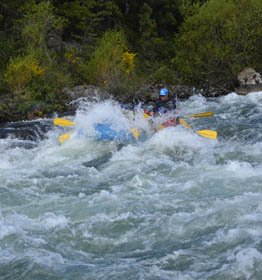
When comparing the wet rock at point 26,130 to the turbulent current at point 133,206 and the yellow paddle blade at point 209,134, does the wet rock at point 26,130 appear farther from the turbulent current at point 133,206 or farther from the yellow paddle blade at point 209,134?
the yellow paddle blade at point 209,134

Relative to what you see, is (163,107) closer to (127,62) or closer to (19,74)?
(19,74)

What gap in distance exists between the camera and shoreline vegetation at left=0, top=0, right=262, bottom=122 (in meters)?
16.1

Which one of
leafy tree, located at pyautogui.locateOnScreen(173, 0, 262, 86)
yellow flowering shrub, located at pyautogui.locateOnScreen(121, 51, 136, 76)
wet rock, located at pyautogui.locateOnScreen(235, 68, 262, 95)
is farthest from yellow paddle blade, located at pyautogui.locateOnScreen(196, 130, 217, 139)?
leafy tree, located at pyautogui.locateOnScreen(173, 0, 262, 86)

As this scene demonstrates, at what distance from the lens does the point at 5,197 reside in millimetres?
7695

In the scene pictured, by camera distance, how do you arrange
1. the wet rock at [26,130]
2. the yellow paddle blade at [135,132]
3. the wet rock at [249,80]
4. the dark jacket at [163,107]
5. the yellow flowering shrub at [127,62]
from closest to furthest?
the yellow paddle blade at [135,132]
the dark jacket at [163,107]
the wet rock at [26,130]
the yellow flowering shrub at [127,62]
the wet rock at [249,80]

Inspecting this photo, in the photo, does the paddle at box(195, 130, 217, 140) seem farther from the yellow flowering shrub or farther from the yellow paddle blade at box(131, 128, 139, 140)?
the yellow flowering shrub

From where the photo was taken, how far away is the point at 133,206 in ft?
23.3

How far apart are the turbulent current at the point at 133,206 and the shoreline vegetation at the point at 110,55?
470cm

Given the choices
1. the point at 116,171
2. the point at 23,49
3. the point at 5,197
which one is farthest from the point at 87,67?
the point at 5,197

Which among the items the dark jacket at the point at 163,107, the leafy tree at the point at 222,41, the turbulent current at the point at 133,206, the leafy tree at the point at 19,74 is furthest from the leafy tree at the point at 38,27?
the dark jacket at the point at 163,107

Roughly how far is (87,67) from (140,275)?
13879 millimetres

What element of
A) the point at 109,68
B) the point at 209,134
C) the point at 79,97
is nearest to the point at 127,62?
the point at 109,68

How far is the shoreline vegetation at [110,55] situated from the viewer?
1612cm

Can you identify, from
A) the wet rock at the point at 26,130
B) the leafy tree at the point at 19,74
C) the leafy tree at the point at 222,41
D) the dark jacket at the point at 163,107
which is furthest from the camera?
the leafy tree at the point at 222,41
